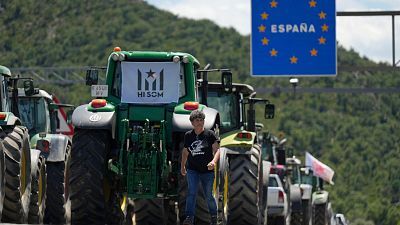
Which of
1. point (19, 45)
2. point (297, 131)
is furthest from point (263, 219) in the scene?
point (297, 131)

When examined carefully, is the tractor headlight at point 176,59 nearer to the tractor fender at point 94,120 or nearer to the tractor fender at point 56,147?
the tractor fender at point 94,120

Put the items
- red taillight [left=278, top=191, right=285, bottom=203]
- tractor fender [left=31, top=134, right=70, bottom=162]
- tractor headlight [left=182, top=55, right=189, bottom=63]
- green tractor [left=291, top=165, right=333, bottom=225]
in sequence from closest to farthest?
1. tractor headlight [left=182, top=55, right=189, bottom=63]
2. tractor fender [left=31, top=134, right=70, bottom=162]
3. red taillight [left=278, top=191, right=285, bottom=203]
4. green tractor [left=291, top=165, right=333, bottom=225]

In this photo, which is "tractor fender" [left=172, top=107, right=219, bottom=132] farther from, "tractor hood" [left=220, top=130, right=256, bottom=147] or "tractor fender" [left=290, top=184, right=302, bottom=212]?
"tractor fender" [left=290, top=184, right=302, bottom=212]

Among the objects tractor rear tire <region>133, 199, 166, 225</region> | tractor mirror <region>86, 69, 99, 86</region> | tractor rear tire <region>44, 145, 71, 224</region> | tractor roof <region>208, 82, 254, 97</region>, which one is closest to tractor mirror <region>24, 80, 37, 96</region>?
tractor mirror <region>86, 69, 99, 86</region>

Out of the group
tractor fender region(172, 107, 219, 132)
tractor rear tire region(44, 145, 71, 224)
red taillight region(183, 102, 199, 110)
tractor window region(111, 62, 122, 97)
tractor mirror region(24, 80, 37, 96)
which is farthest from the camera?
tractor rear tire region(44, 145, 71, 224)

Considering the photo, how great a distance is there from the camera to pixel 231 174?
19.5 meters

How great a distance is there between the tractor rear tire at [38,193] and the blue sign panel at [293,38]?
1200cm

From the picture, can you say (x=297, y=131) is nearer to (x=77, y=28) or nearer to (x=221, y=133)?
(x=77, y=28)

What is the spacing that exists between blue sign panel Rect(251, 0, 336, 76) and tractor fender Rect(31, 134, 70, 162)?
10.8 m

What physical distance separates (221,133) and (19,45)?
142 ft

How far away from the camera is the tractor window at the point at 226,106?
23219 millimetres

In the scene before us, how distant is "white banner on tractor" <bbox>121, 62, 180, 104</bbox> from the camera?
18.6m

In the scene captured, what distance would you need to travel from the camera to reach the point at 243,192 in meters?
19.4

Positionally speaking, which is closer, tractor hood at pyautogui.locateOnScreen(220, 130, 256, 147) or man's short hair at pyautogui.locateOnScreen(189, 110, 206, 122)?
man's short hair at pyautogui.locateOnScreen(189, 110, 206, 122)
